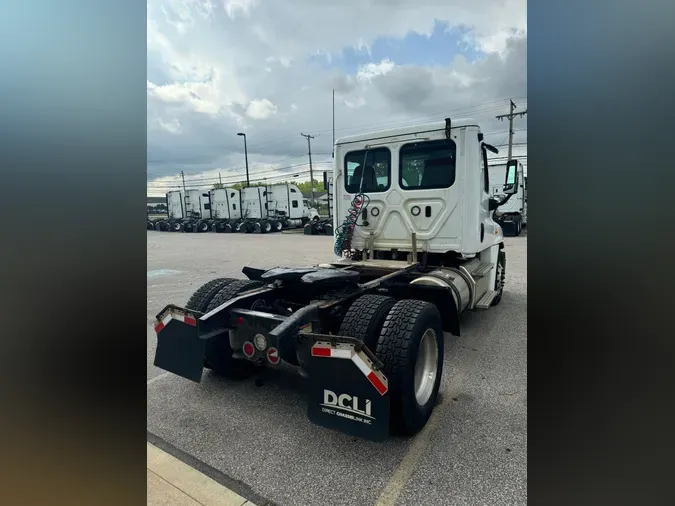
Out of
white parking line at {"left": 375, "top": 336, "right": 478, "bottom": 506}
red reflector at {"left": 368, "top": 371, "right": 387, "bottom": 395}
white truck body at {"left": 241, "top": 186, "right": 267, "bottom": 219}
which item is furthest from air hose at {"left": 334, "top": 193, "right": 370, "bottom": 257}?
white truck body at {"left": 241, "top": 186, "right": 267, "bottom": 219}

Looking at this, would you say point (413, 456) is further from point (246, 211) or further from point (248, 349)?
point (246, 211)

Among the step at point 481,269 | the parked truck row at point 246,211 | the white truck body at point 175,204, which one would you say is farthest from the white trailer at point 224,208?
the step at point 481,269

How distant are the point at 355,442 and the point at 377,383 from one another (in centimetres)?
71

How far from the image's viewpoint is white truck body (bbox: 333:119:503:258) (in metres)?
4.74

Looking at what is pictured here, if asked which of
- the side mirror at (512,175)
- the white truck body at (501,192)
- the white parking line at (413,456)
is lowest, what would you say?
the white parking line at (413,456)

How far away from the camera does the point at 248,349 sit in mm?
3115

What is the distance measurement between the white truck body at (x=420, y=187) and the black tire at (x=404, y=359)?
2.20 m

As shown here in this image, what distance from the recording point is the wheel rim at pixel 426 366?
9.80 ft

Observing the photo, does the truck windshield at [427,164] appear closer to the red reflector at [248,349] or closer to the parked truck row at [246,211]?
the red reflector at [248,349]

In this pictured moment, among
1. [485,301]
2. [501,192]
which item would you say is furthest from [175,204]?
[485,301]

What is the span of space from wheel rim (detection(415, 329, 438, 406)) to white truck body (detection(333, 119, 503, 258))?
6.71ft
